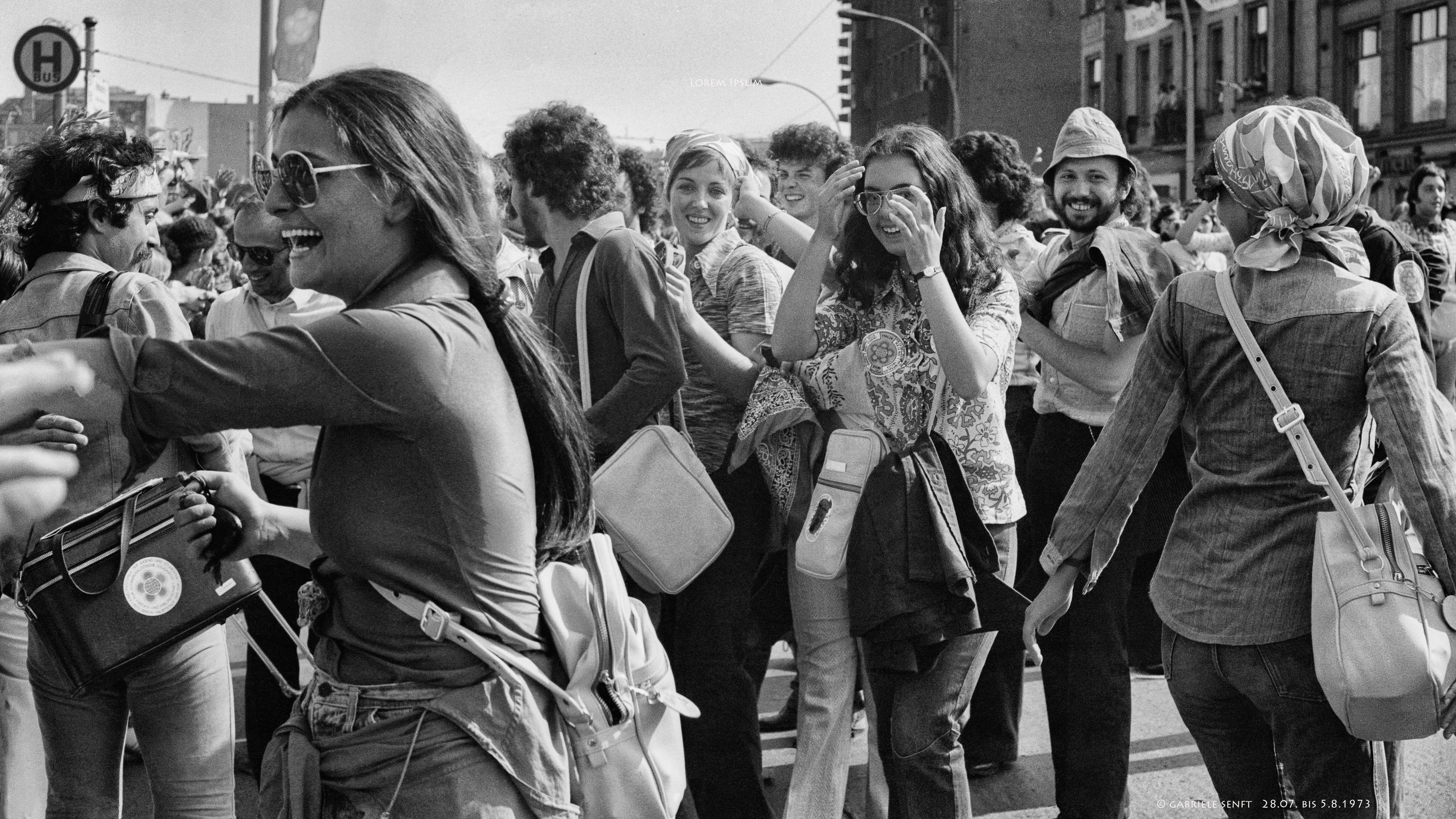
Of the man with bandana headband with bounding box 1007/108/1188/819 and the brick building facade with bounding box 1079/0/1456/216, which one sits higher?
the brick building facade with bounding box 1079/0/1456/216

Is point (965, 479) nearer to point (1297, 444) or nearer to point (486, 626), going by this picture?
point (1297, 444)

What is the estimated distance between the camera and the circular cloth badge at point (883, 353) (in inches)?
159

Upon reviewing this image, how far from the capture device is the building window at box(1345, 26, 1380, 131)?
117ft

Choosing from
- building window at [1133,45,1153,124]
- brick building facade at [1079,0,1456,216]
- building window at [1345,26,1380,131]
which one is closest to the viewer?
brick building facade at [1079,0,1456,216]

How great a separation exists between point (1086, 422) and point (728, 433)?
120cm

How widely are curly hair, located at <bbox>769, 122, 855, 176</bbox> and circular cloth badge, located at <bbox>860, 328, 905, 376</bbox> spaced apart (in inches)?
114

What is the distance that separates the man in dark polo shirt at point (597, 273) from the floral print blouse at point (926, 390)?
0.47 metres

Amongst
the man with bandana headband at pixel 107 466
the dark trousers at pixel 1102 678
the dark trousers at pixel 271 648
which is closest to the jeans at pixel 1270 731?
the dark trousers at pixel 1102 678

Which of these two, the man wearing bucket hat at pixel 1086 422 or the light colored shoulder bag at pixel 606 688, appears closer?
the light colored shoulder bag at pixel 606 688

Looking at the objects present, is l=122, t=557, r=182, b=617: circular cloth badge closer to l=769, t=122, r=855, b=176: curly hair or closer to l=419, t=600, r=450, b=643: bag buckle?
l=419, t=600, r=450, b=643: bag buckle

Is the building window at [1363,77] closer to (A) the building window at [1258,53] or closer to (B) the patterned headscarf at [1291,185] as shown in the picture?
(A) the building window at [1258,53]

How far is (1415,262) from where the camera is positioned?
5.23m

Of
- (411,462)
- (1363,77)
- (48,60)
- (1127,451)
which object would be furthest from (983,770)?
(1363,77)

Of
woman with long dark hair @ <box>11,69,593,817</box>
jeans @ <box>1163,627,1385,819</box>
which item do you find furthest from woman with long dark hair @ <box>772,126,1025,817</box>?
woman with long dark hair @ <box>11,69,593,817</box>
